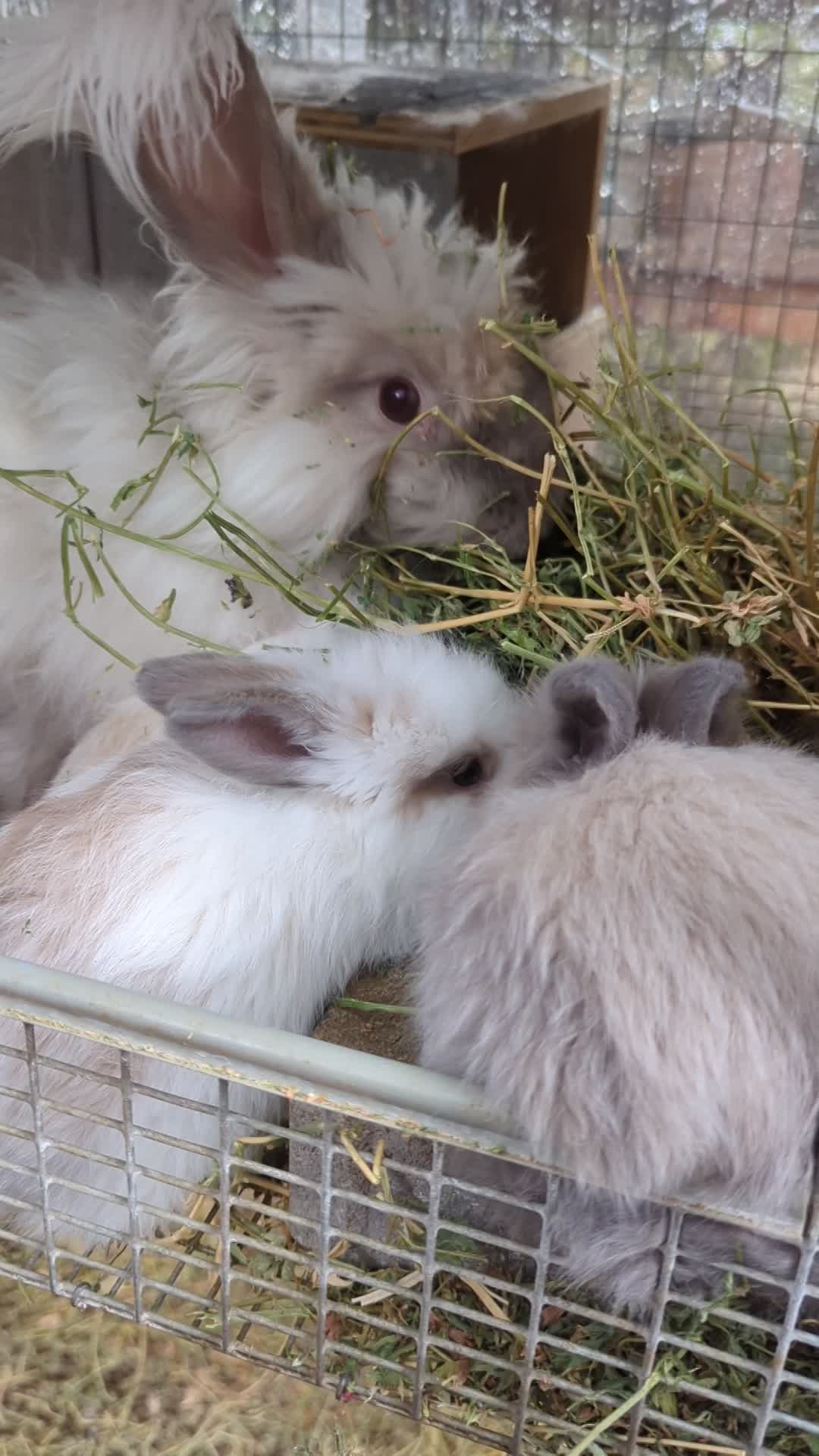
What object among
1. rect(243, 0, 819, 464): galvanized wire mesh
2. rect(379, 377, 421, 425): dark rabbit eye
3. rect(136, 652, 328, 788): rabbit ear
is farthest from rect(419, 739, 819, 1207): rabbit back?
rect(243, 0, 819, 464): galvanized wire mesh

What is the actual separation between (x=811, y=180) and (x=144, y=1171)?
159 centimetres

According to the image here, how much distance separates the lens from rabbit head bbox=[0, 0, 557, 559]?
4.20 feet

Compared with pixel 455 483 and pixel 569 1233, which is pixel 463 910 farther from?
pixel 455 483

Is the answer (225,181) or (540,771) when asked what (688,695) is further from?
(225,181)

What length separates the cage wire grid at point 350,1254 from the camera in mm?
670

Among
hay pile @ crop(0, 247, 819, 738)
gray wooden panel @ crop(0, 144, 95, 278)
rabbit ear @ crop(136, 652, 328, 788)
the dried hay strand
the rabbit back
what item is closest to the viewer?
the rabbit back

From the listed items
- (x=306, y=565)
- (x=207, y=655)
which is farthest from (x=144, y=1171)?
(x=306, y=565)

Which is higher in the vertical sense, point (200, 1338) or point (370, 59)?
point (370, 59)

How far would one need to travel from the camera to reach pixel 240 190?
51.6 inches

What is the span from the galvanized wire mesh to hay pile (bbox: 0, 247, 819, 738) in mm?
359

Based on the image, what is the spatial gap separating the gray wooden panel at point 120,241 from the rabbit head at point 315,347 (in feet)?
1.08

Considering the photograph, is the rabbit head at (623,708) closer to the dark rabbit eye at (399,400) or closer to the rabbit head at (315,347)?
the rabbit head at (315,347)

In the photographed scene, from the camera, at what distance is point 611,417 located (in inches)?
50.1

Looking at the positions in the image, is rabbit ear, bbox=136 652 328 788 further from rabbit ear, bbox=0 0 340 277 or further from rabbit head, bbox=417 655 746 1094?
rabbit ear, bbox=0 0 340 277
